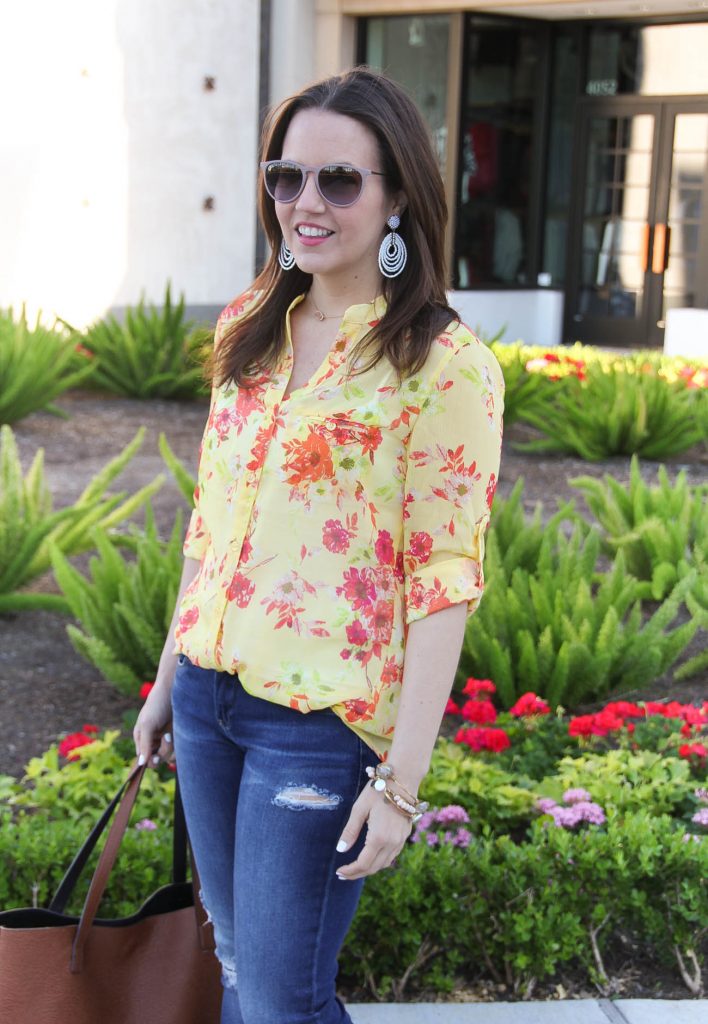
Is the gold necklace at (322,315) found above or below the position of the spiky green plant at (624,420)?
above

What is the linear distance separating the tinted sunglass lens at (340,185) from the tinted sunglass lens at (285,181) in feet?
0.14

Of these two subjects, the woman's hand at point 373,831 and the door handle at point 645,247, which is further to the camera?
the door handle at point 645,247

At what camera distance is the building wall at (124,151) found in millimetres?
10633

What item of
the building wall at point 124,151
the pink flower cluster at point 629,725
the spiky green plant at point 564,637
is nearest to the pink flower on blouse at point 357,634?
the pink flower cluster at point 629,725

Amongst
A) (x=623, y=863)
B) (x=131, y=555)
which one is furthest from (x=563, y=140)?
(x=623, y=863)

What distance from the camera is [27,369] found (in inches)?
285

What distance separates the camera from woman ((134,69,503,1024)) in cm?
159

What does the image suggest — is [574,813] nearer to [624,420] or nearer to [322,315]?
[322,315]

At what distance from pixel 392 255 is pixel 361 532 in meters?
0.36

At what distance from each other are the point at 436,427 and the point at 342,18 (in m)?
12.1

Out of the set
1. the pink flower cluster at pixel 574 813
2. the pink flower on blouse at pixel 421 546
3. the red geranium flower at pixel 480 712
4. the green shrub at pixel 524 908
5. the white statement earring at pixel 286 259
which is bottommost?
the green shrub at pixel 524 908

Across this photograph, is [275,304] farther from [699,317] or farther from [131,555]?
[699,317]

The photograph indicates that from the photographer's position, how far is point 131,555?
5.21 meters

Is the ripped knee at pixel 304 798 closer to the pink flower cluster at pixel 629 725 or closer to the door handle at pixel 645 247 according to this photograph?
the pink flower cluster at pixel 629 725
